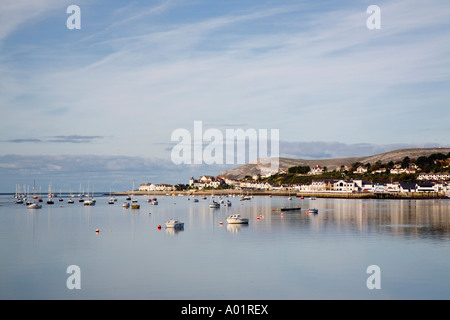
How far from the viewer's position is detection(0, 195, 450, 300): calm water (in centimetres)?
2309

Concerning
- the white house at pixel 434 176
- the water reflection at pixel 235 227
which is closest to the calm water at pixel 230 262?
the water reflection at pixel 235 227

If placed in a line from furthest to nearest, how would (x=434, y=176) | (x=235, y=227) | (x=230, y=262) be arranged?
(x=434, y=176) < (x=235, y=227) < (x=230, y=262)

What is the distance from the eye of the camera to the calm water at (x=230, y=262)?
23.1 metres

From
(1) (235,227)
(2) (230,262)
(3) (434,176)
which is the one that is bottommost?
(1) (235,227)

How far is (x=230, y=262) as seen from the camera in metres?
30.9

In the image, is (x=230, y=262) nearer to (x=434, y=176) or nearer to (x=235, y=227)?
(x=235, y=227)

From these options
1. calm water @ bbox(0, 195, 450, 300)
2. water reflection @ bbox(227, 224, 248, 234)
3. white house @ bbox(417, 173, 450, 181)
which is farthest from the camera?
white house @ bbox(417, 173, 450, 181)

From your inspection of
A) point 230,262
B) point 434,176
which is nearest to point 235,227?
point 230,262

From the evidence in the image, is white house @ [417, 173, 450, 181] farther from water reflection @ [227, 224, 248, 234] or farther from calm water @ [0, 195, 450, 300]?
water reflection @ [227, 224, 248, 234]

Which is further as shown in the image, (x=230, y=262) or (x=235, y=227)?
(x=235, y=227)

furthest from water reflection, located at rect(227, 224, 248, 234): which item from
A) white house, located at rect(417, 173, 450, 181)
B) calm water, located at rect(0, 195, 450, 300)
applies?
white house, located at rect(417, 173, 450, 181)

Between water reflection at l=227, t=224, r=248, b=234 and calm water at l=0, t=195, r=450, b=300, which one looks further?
water reflection at l=227, t=224, r=248, b=234
